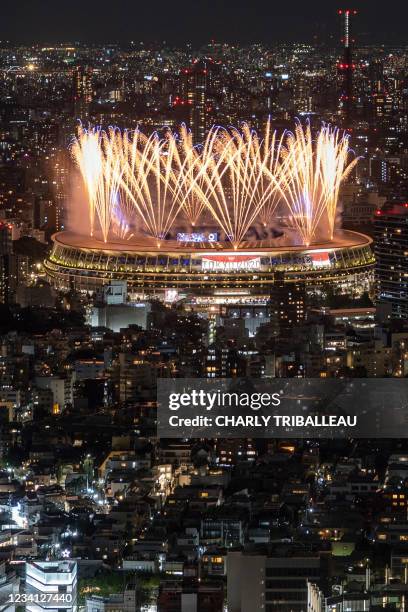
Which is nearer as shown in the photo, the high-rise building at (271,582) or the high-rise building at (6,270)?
the high-rise building at (271,582)

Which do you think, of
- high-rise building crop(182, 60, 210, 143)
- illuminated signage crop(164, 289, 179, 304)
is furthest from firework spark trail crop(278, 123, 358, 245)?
high-rise building crop(182, 60, 210, 143)

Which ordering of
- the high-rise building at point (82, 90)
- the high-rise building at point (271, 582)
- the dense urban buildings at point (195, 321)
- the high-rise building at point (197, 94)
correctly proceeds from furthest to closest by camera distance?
the high-rise building at point (82, 90), the high-rise building at point (197, 94), the dense urban buildings at point (195, 321), the high-rise building at point (271, 582)

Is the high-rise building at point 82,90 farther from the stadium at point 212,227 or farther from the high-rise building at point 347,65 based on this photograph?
the stadium at point 212,227

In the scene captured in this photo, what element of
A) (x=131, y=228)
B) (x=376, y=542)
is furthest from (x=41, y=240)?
(x=376, y=542)

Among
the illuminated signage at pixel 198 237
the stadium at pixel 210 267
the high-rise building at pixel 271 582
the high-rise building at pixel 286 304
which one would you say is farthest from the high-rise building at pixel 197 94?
the high-rise building at pixel 271 582

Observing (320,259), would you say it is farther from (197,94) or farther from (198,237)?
(197,94)
